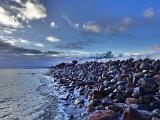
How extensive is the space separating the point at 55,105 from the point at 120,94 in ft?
12.8

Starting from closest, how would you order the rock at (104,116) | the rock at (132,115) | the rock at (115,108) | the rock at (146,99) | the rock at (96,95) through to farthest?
the rock at (132,115)
the rock at (104,116)
the rock at (115,108)
the rock at (146,99)
the rock at (96,95)

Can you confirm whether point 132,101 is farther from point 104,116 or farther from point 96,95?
point 96,95

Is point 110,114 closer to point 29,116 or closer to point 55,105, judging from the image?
point 29,116

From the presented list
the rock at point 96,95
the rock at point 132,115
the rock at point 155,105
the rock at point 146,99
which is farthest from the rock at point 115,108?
the rock at point 96,95

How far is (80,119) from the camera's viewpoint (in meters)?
12.6

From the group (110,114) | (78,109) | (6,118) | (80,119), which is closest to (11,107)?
(6,118)

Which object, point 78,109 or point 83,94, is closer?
point 78,109

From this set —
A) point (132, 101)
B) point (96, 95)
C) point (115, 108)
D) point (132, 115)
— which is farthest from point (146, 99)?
point (96, 95)

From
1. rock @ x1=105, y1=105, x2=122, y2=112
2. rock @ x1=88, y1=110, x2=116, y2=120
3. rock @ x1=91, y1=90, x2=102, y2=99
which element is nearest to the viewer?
rock @ x1=88, y1=110, x2=116, y2=120

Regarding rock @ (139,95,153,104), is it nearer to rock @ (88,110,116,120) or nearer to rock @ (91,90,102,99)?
rock @ (88,110,116,120)

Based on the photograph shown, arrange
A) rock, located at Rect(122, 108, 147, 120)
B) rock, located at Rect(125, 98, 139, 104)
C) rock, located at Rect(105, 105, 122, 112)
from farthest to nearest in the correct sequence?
rock, located at Rect(125, 98, 139, 104) → rock, located at Rect(105, 105, 122, 112) → rock, located at Rect(122, 108, 147, 120)

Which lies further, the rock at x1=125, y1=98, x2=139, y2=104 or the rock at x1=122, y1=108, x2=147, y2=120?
the rock at x1=125, y1=98, x2=139, y2=104

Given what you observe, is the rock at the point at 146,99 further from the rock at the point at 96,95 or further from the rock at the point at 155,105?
the rock at the point at 96,95

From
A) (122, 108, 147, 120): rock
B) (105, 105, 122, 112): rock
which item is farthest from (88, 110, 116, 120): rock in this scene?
(105, 105, 122, 112): rock
